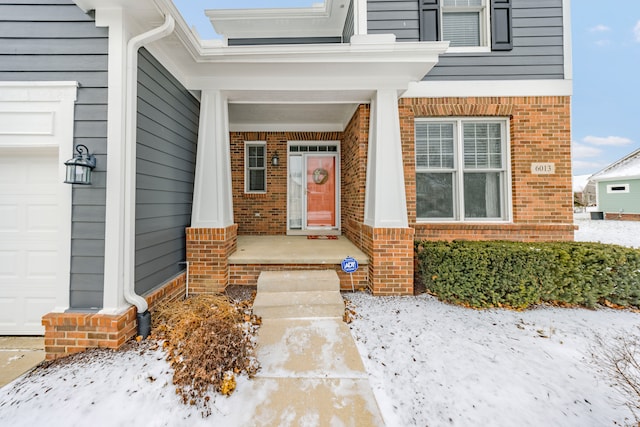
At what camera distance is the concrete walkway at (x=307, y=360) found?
5.93 feet

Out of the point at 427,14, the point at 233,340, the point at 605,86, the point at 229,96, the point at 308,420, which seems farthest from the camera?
the point at 605,86

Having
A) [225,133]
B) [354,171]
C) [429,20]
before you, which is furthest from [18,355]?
[429,20]

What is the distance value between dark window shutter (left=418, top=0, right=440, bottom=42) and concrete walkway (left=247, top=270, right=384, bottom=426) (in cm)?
403

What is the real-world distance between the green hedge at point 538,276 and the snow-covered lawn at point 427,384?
51 cm

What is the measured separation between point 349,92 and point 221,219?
8.15 ft

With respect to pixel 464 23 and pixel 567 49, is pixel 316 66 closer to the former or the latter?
pixel 464 23

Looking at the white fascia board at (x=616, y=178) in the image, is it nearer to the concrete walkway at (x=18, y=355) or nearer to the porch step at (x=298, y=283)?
the porch step at (x=298, y=283)

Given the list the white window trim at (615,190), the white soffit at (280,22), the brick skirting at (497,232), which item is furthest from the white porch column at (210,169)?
the white window trim at (615,190)

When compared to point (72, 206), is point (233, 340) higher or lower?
lower

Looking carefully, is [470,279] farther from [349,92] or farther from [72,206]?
[72,206]

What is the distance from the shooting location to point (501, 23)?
4.40 meters

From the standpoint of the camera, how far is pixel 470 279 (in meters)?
3.41

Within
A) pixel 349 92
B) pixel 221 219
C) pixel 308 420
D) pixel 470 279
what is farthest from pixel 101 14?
pixel 470 279

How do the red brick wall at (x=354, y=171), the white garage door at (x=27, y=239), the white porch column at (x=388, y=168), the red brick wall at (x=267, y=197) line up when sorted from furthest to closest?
the red brick wall at (x=267, y=197) < the red brick wall at (x=354, y=171) < the white porch column at (x=388, y=168) < the white garage door at (x=27, y=239)
